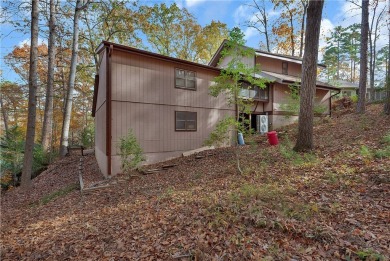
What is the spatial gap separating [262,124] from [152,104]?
8096 mm

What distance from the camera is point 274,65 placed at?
56.2ft

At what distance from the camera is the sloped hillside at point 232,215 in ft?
10.1

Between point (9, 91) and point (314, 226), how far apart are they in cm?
2093

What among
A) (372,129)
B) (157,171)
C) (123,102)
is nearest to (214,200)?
(157,171)

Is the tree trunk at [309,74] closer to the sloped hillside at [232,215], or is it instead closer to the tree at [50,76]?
the sloped hillside at [232,215]

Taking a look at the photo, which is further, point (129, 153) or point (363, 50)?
point (363, 50)

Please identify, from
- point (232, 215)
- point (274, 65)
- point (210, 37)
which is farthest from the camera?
point (210, 37)

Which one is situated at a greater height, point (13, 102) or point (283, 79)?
point (283, 79)

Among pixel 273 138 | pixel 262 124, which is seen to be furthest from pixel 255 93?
pixel 273 138

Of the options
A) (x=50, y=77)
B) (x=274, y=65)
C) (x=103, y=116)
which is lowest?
(x=103, y=116)

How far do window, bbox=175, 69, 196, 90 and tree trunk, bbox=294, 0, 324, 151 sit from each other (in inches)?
209

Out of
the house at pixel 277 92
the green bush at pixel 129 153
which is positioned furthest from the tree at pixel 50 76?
the house at pixel 277 92

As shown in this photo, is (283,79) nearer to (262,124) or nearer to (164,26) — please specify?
(262,124)

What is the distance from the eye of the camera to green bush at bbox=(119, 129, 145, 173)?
8078 millimetres
